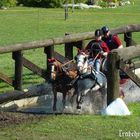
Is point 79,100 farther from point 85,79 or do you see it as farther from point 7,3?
point 7,3

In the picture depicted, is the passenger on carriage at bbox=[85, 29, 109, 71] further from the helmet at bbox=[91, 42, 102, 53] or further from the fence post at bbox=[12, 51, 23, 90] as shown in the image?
the fence post at bbox=[12, 51, 23, 90]

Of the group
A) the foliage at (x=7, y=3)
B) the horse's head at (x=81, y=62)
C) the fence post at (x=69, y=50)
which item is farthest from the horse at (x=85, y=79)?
the foliage at (x=7, y=3)

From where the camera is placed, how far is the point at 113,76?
913cm

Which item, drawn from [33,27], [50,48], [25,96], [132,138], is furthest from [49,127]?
[33,27]

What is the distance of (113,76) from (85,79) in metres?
0.98

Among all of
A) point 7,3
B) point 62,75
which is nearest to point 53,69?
point 62,75

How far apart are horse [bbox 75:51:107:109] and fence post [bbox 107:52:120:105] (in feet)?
2.75

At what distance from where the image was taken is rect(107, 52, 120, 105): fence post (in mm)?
9086

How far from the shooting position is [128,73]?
962cm

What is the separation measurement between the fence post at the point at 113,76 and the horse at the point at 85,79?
0.84 meters

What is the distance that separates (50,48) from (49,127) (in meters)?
4.20

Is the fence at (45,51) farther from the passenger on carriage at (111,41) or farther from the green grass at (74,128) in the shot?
the passenger on carriage at (111,41)

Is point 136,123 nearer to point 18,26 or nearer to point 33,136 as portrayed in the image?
point 33,136

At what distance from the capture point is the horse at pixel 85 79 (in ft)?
32.6
